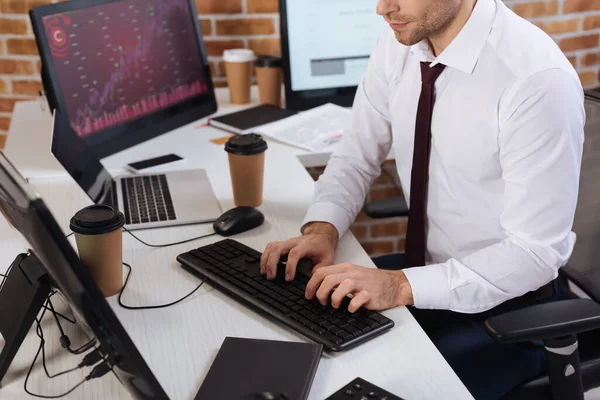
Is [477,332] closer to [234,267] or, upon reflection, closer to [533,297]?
[533,297]

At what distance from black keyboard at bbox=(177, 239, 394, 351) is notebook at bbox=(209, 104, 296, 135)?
755 mm

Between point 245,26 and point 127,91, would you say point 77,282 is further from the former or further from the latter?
point 245,26

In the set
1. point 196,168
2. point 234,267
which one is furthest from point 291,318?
point 196,168

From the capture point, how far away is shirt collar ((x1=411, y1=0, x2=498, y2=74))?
1431mm

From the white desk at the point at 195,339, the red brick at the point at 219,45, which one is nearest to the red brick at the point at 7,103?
the red brick at the point at 219,45

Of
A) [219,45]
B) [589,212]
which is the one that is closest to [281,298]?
[589,212]

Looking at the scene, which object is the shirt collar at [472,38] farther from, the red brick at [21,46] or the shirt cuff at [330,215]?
the red brick at [21,46]

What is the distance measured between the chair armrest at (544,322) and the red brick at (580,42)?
68.3 inches

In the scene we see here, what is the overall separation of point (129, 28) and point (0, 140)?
35.7 inches

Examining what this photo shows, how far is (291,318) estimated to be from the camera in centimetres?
116

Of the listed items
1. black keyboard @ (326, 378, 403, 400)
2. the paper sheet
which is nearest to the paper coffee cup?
the paper sheet

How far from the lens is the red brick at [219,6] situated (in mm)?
2480

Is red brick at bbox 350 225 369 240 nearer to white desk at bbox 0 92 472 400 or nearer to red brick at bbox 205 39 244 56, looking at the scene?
red brick at bbox 205 39 244 56

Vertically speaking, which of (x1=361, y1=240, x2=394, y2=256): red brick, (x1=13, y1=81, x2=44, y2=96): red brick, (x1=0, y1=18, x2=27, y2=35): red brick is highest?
(x1=0, y1=18, x2=27, y2=35): red brick
